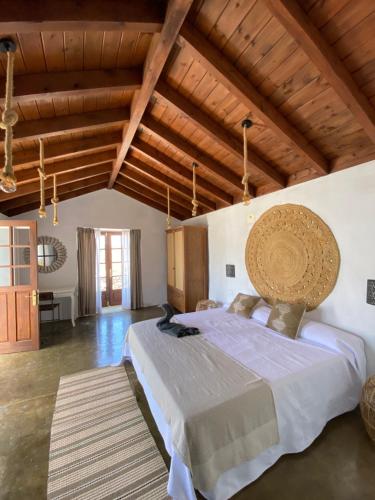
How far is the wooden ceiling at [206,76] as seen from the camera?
4.62 ft

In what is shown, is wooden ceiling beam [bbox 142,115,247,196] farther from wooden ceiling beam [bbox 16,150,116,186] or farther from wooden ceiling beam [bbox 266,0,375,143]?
wooden ceiling beam [bbox 266,0,375,143]

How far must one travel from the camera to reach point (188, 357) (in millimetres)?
2178

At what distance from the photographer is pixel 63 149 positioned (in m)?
3.08

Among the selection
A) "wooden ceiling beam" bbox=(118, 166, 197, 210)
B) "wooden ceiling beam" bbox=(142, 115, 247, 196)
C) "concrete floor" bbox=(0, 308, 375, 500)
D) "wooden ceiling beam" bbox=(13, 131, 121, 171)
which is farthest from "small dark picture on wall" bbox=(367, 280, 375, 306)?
"wooden ceiling beam" bbox=(118, 166, 197, 210)

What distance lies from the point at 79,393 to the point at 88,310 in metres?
3.29

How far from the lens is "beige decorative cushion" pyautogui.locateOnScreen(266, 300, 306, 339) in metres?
2.63

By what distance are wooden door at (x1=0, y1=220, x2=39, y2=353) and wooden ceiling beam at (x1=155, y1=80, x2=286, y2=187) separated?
2880 mm

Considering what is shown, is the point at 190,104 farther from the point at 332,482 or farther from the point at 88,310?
the point at 88,310

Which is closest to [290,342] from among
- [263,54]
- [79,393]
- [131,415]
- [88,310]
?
[131,415]

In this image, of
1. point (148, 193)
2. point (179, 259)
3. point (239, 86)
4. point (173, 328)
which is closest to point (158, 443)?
point (173, 328)

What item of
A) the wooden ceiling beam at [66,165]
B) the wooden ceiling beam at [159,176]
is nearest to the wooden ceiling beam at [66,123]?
the wooden ceiling beam at [66,165]

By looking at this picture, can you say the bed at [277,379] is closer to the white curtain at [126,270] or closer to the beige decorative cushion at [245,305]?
the beige decorative cushion at [245,305]

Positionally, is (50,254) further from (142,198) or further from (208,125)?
(208,125)

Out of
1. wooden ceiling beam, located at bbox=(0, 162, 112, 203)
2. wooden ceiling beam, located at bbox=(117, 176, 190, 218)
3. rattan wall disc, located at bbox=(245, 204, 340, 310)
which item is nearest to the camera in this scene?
rattan wall disc, located at bbox=(245, 204, 340, 310)
